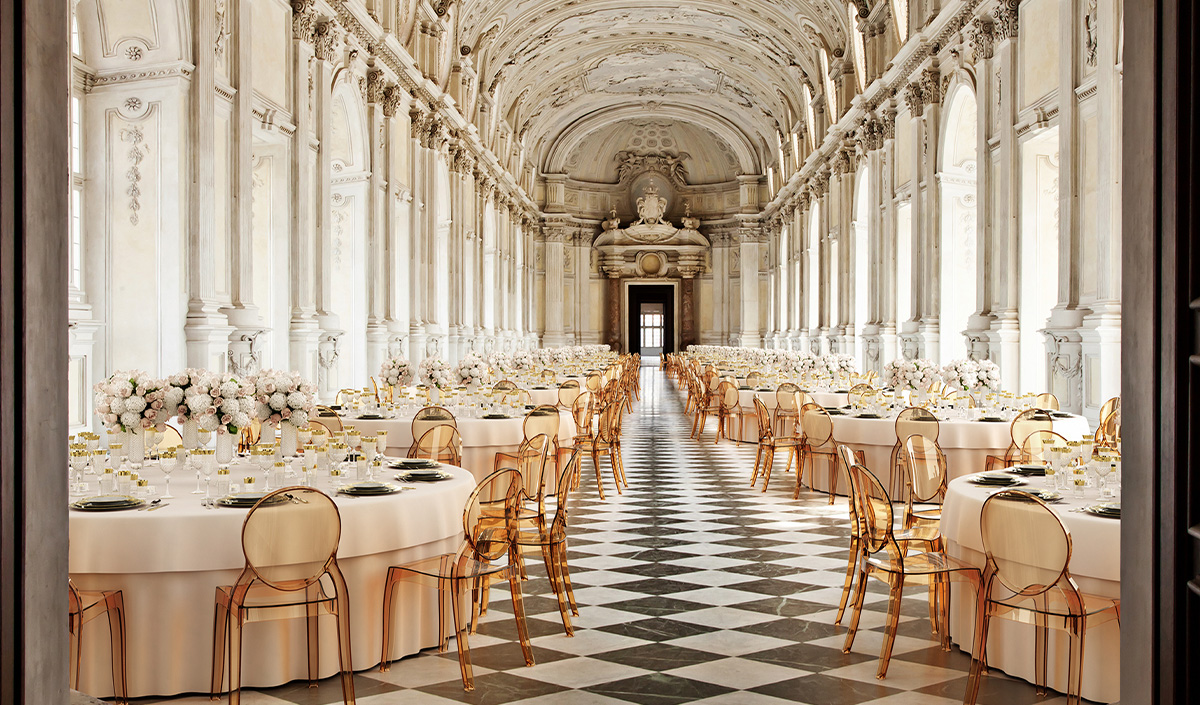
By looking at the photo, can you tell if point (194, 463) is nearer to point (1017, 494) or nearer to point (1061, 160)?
point (1017, 494)

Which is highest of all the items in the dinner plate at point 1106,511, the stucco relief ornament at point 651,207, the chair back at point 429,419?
the stucco relief ornament at point 651,207

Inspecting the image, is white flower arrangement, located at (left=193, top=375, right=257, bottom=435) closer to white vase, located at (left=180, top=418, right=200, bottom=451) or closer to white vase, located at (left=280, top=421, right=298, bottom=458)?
white vase, located at (left=180, top=418, right=200, bottom=451)

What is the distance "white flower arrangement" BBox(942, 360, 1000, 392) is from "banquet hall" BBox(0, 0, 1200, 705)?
42 mm

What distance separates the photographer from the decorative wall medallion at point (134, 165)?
9.48m

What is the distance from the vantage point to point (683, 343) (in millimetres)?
42062

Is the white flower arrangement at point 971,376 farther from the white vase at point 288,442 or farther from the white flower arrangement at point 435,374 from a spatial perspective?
the white vase at point 288,442

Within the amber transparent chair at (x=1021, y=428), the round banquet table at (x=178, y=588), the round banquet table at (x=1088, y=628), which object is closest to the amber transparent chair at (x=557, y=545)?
the round banquet table at (x=178, y=588)

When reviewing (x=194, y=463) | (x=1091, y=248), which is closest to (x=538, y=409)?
(x=194, y=463)

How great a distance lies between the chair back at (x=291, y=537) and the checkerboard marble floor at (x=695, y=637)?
56 centimetres

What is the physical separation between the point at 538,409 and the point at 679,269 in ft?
107

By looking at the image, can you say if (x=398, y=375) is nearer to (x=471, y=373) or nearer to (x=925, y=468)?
(x=471, y=373)

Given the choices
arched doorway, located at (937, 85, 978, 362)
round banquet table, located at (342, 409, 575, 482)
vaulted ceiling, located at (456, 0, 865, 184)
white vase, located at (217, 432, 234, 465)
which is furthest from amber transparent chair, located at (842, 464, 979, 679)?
vaulted ceiling, located at (456, 0, 865, 184)

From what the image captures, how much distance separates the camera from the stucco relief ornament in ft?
133

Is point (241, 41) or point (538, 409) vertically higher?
point (241, 41)
